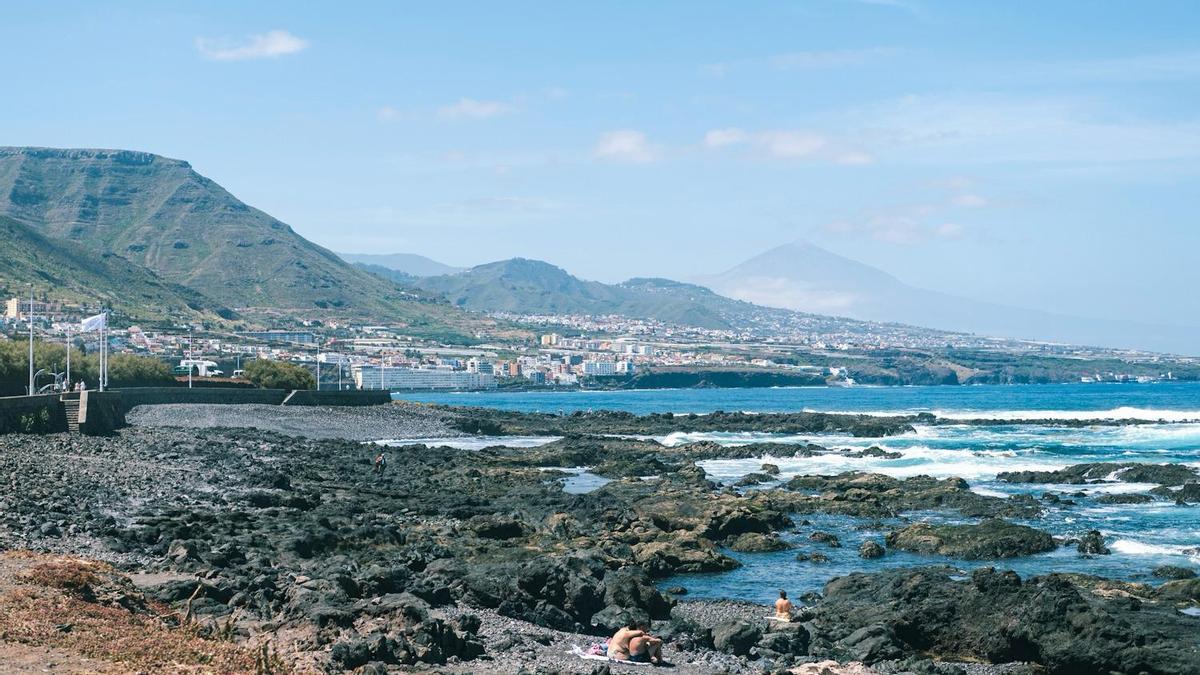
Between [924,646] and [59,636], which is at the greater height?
[59,636]

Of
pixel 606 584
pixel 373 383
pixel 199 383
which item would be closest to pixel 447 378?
pixel 373 383

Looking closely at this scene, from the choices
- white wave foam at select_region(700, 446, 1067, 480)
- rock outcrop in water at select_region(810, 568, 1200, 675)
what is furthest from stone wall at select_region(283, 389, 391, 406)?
rock outcrop in water at select_region(810, 568, 1200, 675)

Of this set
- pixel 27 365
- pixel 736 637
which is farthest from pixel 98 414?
pixel 736 637

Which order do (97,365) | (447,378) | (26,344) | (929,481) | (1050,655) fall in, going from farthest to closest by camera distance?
(447,378) → (97,365) → (26,344) → (929,481) → (1050,655)

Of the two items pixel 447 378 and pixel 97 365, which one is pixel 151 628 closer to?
pixel 97 365

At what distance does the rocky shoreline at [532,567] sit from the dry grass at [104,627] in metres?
0.69

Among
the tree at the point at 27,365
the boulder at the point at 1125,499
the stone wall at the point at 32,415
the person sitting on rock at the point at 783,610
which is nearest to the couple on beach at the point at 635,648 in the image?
the person sitting on rock at the point at 783,610

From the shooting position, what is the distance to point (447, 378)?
17862cm

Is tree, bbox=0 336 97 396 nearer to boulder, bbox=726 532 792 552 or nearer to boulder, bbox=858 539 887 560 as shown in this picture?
boulder, bbox=726 532 792 552

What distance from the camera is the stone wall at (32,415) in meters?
41.1

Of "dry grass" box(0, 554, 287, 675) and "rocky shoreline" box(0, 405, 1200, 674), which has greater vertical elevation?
"dry grass" box(0, 554, 287, 675)

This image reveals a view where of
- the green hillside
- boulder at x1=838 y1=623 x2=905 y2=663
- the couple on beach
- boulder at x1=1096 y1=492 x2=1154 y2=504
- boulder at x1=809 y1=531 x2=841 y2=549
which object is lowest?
boulder at x1=809 y1=531 x2=841 y2=549

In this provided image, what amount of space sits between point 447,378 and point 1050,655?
164530 mm

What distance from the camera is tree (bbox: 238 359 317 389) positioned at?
83750mm
